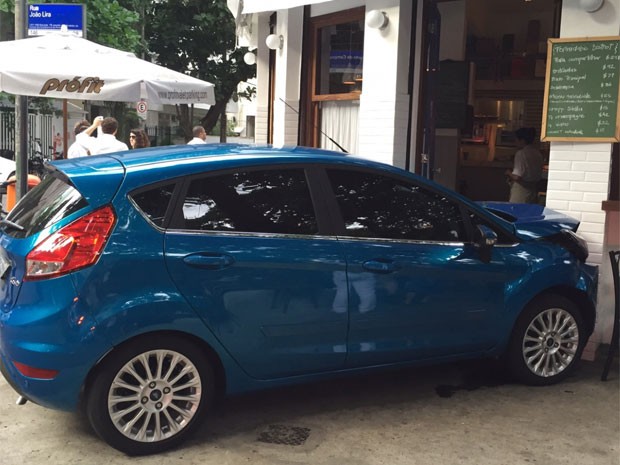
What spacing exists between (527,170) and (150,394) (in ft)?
21.3

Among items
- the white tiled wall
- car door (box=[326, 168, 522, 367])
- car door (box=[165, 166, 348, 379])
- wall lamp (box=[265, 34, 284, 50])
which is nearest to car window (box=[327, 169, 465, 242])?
car door (box=[326, 168, 522, 367])

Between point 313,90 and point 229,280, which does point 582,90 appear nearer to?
point 229,280

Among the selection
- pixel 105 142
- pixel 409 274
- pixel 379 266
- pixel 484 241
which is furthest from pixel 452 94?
pixel 379 266

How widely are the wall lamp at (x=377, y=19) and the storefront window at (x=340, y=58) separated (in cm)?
83

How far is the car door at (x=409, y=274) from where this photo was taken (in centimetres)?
427

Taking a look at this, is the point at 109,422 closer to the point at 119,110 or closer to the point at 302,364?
the point at 302,364

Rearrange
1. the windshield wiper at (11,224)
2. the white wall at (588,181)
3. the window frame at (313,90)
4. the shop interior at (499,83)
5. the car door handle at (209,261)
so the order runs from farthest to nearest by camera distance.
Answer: the shop interior at (499,83)
the window frame at (313,90)
the white wall at (588,181)
the windshield wiper at (11,224)
the car door handle at (209,261)

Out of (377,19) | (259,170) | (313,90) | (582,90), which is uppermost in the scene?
(377,19)

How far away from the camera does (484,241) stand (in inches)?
180

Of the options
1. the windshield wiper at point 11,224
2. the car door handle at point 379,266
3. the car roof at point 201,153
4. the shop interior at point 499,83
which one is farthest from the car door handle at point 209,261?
the shop interior at point 499,83

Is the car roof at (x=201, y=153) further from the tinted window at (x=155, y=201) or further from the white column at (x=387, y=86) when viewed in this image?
the white column at (x=387, y=86)

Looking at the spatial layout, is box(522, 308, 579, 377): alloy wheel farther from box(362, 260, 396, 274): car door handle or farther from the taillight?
the taillight

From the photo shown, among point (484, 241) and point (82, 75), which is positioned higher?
point (82, 75)

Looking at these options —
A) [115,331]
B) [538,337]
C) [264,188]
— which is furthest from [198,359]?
[538,337]
